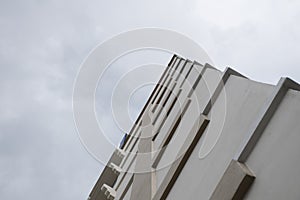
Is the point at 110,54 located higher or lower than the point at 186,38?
lower

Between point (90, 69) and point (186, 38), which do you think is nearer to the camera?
point (90, 69)

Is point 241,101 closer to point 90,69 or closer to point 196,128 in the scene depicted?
point 196,128

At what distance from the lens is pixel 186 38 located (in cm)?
723

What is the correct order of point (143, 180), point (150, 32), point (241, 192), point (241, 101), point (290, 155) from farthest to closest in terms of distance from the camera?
point (150, 32) < point (143, 180) < point (241, 101) < point (241, 192) < point (290, 155)

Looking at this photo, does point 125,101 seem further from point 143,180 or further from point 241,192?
point 241,192

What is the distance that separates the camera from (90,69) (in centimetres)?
562

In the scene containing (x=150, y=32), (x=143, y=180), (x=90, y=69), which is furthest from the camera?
(x=150, y=32)

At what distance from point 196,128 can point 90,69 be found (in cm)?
264

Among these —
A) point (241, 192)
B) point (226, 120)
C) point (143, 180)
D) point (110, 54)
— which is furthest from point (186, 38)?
point (241, 192)

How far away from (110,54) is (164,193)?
258 cm

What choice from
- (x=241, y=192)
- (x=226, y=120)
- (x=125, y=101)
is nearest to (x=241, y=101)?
(x=226, y=120)

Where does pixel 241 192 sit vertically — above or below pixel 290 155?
below

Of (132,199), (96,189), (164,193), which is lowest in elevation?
(96,189)

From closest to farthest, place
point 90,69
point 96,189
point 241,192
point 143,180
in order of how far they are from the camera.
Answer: point 241,192, point 143,180, point 90,69, point 96,189
